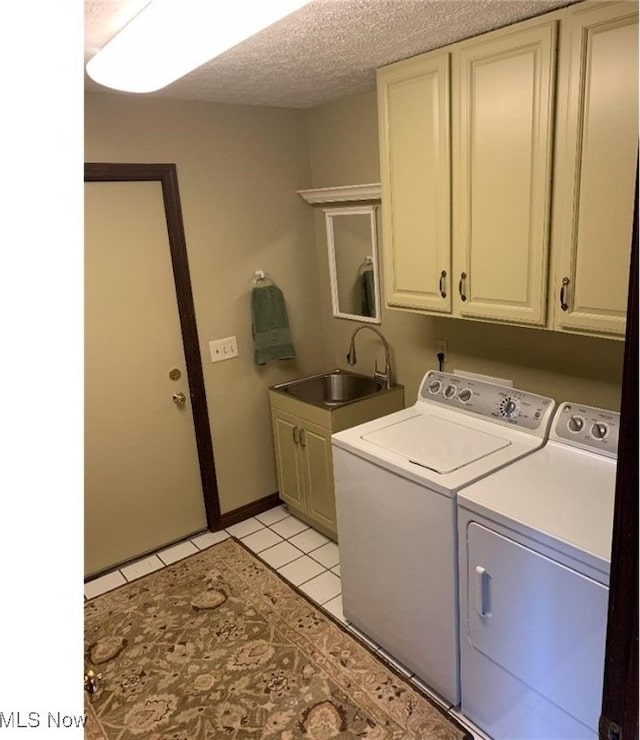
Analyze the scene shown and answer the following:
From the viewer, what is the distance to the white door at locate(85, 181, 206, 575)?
279 centimetres

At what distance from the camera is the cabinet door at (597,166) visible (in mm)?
1629

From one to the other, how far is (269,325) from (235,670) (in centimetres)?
176

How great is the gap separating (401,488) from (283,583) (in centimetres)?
111

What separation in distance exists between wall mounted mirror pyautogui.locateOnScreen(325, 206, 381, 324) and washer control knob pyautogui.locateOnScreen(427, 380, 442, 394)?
25.3 inches

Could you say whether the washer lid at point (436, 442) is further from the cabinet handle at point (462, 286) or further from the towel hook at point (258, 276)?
the towel hook at point (258, 276)

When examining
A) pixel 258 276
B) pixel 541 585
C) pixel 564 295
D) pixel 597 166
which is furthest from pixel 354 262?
pixel 541 585

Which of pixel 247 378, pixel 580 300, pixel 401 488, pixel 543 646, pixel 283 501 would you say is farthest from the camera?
pixel 283 501

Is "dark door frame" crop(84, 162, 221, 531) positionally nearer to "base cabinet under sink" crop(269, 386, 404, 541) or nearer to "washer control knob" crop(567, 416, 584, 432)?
"base cabinet under sink" crop(269, 386, 404, 541)

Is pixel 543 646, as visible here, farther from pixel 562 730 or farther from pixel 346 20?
pixel 346 20

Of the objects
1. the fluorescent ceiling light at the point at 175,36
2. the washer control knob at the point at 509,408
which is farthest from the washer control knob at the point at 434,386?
the fluorescent ceiling light at the point at 175,36

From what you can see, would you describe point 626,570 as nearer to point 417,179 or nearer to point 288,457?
point 417,179

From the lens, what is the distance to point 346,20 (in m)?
1.81
